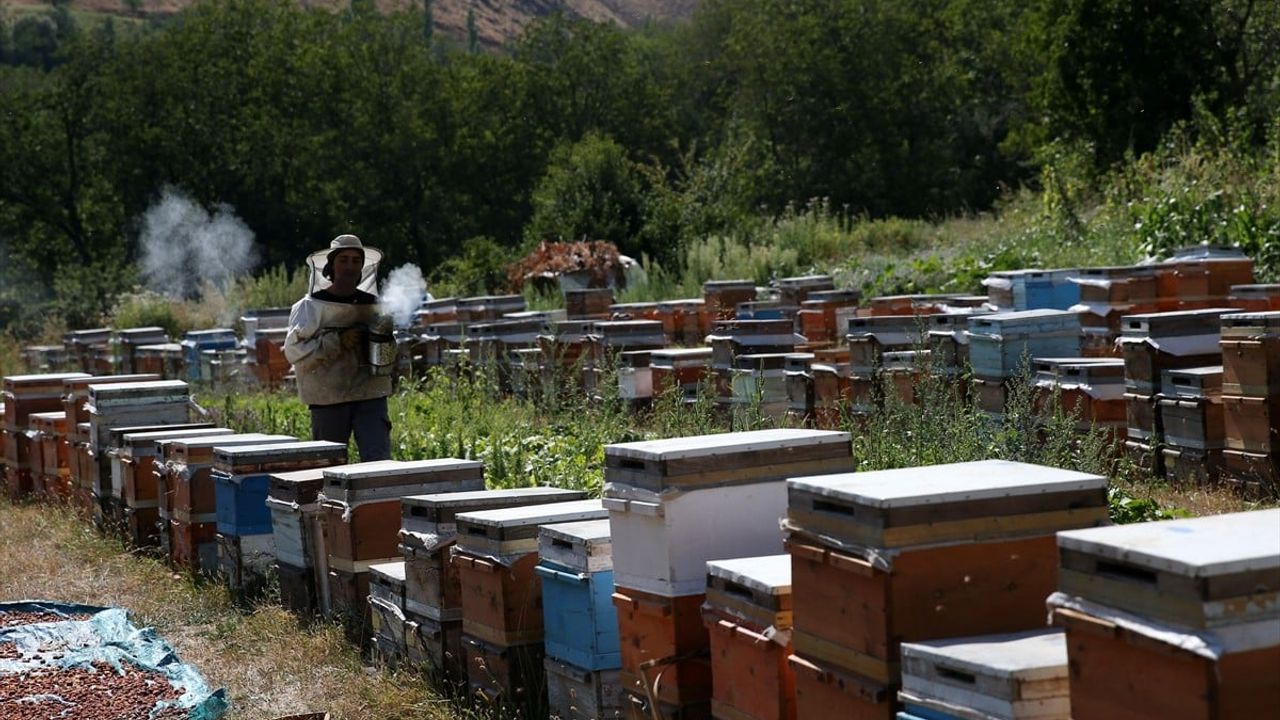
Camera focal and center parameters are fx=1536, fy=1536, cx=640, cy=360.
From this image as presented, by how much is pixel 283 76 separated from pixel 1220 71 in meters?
25.7

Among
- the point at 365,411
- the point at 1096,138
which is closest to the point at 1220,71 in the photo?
the point at 1096,138

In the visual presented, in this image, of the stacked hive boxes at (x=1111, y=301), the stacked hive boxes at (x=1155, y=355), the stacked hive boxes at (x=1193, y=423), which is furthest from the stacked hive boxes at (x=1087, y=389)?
the stacked hive boxes at (x=1111, y=301)

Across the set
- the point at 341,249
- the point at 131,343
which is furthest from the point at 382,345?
the point at 131,343

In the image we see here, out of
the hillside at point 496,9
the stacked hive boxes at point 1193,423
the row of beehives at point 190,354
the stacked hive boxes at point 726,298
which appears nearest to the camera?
the stacked hive boxes at point 1193,423

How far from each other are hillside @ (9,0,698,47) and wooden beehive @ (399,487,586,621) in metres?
101

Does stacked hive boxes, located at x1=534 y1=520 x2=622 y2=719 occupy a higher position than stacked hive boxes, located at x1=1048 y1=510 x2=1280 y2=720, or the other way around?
stacked hive boxes, located at x1=1048 y1=510 x2=1280 y2=720

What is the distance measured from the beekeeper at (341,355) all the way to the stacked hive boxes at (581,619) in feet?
11.7

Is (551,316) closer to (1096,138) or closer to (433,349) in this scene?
(433,349)

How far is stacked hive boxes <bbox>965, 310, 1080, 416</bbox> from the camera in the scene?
823 centimetres

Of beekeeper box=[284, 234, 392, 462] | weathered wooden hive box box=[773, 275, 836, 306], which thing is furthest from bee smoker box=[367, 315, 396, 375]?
weathered wooden hive box box=[773, 275, 836, 306]

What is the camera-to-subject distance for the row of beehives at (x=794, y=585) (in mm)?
2828

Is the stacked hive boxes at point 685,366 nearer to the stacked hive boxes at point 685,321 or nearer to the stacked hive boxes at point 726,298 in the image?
the stacked hive boxes at point 726,298

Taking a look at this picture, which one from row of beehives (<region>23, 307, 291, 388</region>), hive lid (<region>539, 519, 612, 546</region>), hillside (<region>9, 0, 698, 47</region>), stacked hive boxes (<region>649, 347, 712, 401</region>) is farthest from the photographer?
hillside (<region>9, 0, 698, 47</region>)

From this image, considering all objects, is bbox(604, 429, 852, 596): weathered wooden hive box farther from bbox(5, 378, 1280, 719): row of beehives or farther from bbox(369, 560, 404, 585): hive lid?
bbox(369, 560, 404, 585): hive lid
